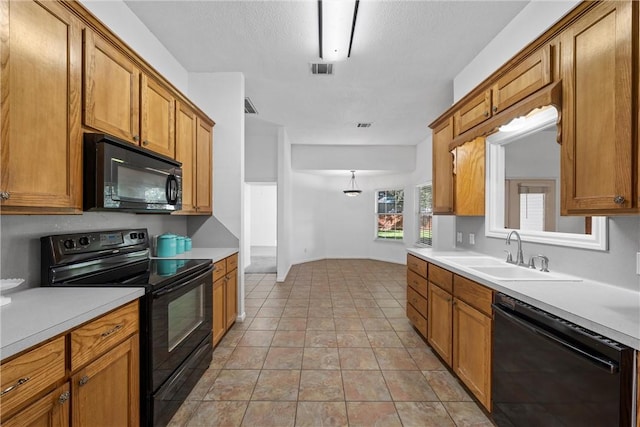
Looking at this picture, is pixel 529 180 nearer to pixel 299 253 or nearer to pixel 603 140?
pixel 603 140

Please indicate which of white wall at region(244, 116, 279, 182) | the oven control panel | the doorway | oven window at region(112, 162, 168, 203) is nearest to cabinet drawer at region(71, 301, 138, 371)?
the oven control panel

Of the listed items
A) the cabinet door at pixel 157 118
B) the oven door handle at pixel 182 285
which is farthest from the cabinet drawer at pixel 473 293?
the cabinet door at pixel 157 118

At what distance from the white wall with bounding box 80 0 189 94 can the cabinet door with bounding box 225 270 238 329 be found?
2259 mm

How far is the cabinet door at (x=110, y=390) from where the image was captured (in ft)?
3.81

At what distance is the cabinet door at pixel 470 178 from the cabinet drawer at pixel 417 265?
0.65 metres

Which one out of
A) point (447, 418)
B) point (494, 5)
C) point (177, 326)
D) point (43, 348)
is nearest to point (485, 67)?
point (494, 5)

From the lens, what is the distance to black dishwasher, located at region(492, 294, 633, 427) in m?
1.04

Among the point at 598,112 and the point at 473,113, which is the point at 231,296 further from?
the point at 598,112

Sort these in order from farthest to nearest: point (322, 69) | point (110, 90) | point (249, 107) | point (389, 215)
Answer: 1. point (389, 215)
2. point (249, 107)
3. point (322, 69)
4. point (110, 90)

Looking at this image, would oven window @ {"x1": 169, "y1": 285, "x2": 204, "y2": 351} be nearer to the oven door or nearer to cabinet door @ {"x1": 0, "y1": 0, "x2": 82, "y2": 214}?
the oven door

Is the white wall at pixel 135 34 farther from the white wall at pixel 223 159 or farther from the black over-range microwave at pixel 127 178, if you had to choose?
the black over-range microwave at pixel 127 178

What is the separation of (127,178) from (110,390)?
1.23 metres

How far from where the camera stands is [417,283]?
9.86 ft

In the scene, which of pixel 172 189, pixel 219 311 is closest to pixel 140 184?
pixel 172 189
